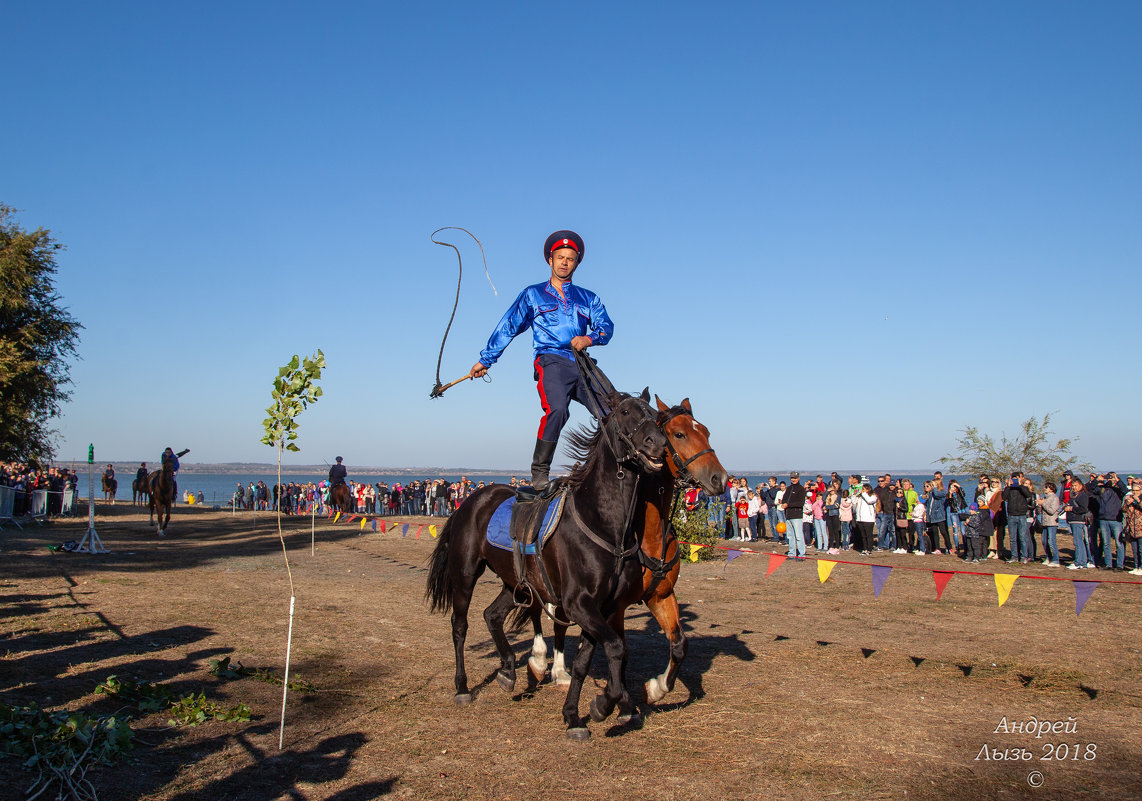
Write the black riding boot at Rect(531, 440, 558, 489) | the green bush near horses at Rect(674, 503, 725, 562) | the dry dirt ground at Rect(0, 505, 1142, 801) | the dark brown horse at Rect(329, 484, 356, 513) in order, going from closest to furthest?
the dry dirt ground at Rect(0, 505, 1142, 801) < the black riding boot at Rect(531, 440, 558, 489) < the green bush near horses at Rect(674, 503, 725, 562) < the dark brown horse at Rect(329, 484, 356, 513)

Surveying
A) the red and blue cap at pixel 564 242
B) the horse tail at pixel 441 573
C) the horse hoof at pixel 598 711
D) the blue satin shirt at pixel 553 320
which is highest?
the red and blue cap at pixel 564 242

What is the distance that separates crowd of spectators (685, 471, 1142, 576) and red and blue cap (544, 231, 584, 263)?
8653 millimetres

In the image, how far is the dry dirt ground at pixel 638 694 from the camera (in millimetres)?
4984

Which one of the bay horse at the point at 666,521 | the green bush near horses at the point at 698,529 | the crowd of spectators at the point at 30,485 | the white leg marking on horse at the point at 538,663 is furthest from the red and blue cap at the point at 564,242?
the crowd of spectators at the point at 30,485

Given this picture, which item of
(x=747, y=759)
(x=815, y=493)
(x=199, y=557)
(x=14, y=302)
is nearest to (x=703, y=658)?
(x=747, y=759)

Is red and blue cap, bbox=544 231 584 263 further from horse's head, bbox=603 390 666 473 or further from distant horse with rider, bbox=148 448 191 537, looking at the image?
distant horse with rider, bbox=148 448 191 537

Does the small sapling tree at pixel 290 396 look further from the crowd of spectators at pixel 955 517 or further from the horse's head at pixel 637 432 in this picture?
the crowd of spectators at pixel 955 517

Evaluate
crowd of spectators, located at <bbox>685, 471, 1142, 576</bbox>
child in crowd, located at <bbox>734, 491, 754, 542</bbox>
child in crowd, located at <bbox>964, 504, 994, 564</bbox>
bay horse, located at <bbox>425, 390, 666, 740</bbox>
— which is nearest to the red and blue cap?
bay horse, located at <bbox>425, 390, 666, 740</bbox>

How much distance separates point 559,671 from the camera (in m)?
7.64

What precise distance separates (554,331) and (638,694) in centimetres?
366

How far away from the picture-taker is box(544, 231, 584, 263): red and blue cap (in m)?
7.39

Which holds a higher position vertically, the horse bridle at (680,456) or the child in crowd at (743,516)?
the horse bridle at (680,456)

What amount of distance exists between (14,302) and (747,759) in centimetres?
3455

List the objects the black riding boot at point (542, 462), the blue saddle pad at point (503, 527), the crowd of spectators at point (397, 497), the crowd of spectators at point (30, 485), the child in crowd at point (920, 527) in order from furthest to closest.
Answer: the crowd of spectators at point (397, 497) < the crowd of spectators at point (30, 485) < the child in crowd at point (920, 527) < the black riding boot at point (542, 462) < the blue saddle pad at point (503, 527)
